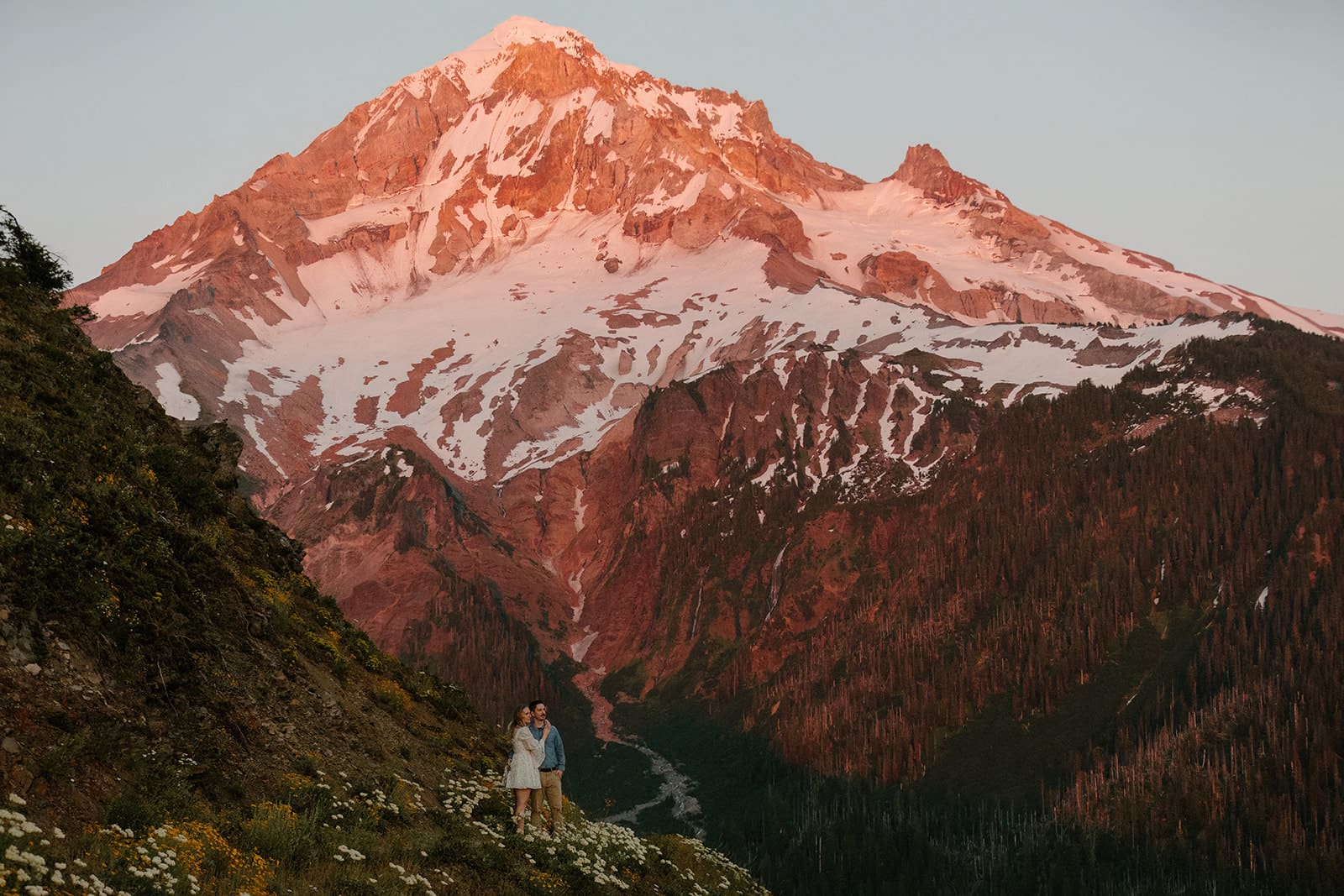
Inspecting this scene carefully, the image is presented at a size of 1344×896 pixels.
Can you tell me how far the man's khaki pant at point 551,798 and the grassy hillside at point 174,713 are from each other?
0.84 m

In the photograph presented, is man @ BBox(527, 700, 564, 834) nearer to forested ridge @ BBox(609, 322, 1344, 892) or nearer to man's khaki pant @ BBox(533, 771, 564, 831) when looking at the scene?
man's khaki pant @ BBox(533, 771, 564, 831)

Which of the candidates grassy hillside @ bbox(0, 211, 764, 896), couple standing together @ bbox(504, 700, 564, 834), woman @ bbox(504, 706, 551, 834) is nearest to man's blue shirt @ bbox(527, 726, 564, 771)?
couple standing together @ bbox(504, 700, 564, 834)

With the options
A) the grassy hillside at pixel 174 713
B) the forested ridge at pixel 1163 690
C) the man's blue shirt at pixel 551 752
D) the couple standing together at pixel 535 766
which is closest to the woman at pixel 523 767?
the couple standing together at pixel 535 766

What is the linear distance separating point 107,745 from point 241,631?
24.9 ft

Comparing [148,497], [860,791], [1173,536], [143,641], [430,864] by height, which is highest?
[1173,536]

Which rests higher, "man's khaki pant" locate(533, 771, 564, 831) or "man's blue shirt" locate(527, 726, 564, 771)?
"man's blue shirt" locate(527, 726, 564, 771)

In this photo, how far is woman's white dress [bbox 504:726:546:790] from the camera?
989 inches

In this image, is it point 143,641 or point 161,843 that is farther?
point 143,641

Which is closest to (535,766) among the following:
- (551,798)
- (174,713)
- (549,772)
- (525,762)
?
(525,762)

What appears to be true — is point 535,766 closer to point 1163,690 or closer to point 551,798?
point 551,798

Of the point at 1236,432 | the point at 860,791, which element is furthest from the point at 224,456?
the point at 1236,432

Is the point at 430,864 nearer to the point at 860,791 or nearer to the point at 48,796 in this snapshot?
the point at 48,796

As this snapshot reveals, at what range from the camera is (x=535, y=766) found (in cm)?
2545

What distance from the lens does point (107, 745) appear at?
1698cm
